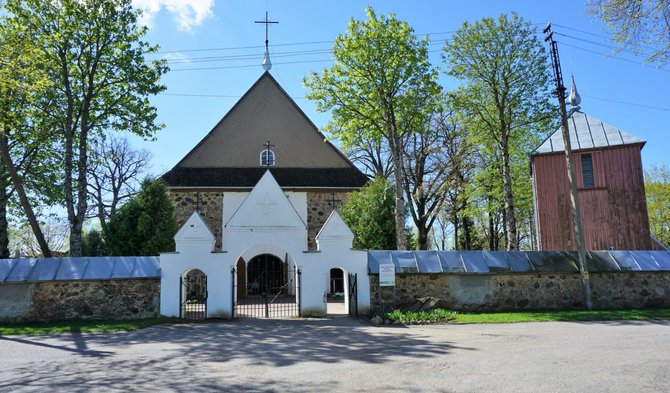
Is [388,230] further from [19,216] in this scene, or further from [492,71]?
[19,216]

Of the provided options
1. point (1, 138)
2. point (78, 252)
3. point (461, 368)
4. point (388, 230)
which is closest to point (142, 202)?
point (78, 252)

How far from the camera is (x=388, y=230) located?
2241cm

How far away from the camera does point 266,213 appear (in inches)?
626

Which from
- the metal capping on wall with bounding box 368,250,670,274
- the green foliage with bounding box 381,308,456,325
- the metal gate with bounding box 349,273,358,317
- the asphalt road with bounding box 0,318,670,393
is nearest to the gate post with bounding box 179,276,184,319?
the asphalt road with bounding box 0,318,670,393

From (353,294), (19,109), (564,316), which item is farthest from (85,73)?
(564,316)

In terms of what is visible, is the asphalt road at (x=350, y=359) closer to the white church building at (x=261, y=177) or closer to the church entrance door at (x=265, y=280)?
the white church building at (x=261, y=177)

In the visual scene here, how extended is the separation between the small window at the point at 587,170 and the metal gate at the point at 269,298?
1368 cm

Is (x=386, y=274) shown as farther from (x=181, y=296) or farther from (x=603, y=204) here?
(x=603, y=204)

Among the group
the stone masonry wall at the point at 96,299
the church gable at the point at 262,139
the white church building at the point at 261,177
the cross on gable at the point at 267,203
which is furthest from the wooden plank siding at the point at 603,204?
the stone masonry wall at the point at 96,299

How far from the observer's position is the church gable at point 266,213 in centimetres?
1577

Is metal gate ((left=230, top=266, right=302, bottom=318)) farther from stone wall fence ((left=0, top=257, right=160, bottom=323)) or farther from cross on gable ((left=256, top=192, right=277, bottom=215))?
stone wall fence ((left=0, top=257, right=160, bottom=323))

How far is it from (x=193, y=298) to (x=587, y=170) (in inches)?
722

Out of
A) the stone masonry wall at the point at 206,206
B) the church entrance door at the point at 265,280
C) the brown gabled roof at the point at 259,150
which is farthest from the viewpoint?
the brown gabled roof at the point at 259,150

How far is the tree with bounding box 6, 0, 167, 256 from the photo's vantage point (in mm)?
18203
